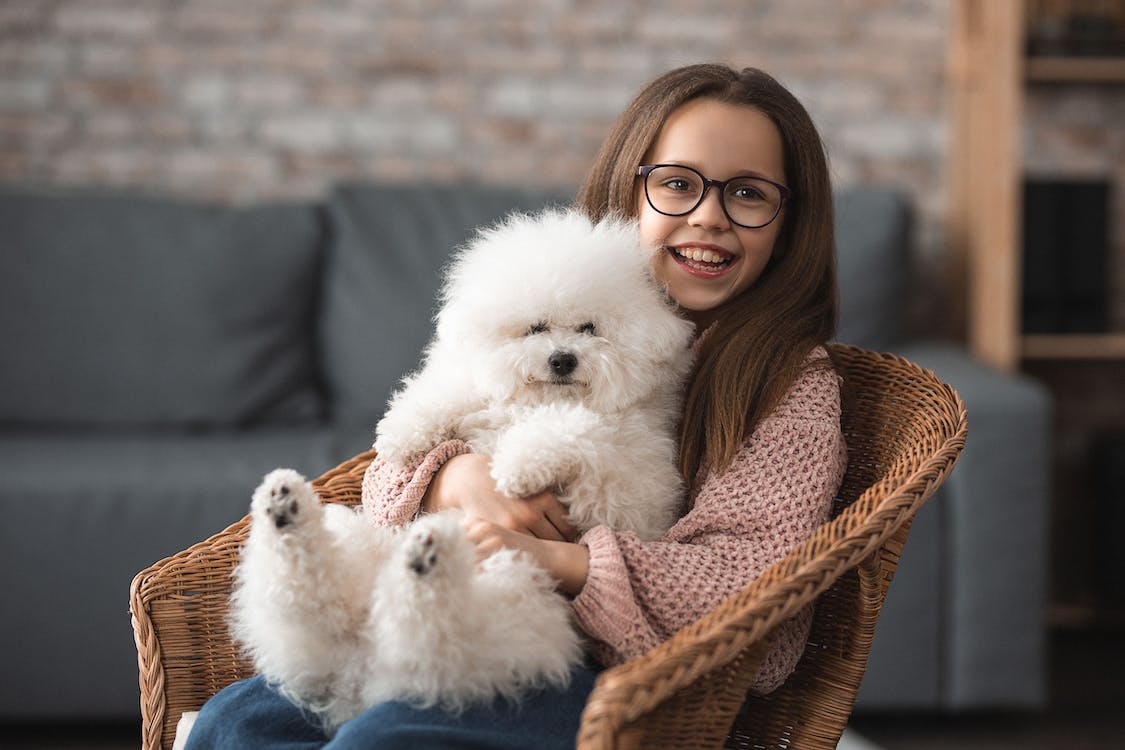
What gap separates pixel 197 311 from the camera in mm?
2750

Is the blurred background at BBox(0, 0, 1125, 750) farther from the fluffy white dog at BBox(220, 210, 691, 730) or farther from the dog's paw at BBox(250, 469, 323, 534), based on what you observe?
the dog's paw at BBox(250, 469, 323, 534)

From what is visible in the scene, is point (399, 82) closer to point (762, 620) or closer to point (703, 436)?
point (703, 436)

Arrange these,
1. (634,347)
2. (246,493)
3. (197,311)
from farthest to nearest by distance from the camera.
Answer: (197,311) < (246,493) < (634,347)

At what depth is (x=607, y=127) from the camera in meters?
3.22

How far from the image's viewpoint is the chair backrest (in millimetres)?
1028

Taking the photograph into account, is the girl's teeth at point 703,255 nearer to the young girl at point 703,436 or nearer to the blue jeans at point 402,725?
the young girl at point 703,436

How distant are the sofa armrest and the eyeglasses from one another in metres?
1.08

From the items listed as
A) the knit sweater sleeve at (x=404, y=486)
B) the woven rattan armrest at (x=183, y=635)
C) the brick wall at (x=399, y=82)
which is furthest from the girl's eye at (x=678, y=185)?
the brick wall at (x=399, y=82)

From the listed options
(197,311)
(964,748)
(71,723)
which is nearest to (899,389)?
(964,748)

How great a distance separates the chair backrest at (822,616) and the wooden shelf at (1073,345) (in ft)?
5.29

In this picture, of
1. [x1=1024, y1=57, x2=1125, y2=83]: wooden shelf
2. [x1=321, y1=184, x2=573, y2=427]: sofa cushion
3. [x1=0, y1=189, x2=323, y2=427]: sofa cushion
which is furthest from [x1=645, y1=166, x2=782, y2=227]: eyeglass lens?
[x1=1024, y1=57, x2=1125, y2=83]: wooden shelf

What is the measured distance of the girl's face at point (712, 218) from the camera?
1.51 m

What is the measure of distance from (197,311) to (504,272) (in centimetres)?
161

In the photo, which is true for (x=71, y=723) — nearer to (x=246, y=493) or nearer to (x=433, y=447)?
(x=246, y=493)
